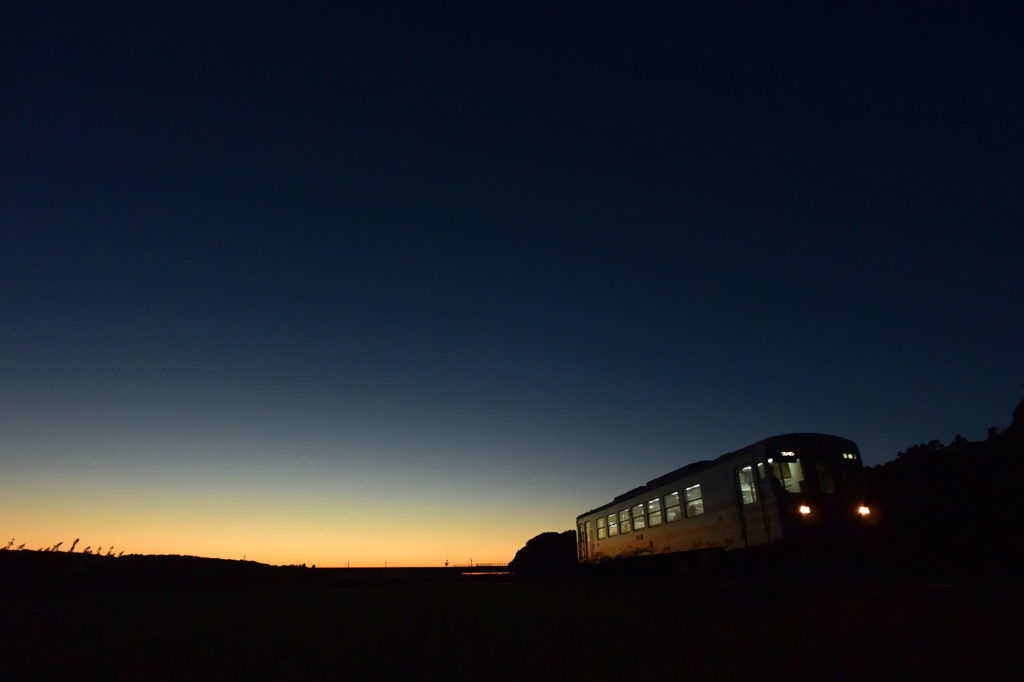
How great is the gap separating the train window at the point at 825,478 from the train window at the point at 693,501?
334 centimetres

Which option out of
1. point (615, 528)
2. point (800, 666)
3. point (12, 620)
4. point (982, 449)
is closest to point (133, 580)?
point (12, 620)

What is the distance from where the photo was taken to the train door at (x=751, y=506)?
12969 millimetres

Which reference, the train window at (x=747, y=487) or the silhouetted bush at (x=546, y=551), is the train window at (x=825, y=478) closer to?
the train window at (x=747, y=487)

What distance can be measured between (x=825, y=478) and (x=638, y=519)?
7.62 metres

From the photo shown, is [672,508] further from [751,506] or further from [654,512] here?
[751,506]

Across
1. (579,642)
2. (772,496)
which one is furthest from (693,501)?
(579,642)

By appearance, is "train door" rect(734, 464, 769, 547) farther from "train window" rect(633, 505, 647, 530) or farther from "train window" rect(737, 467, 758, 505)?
"train window" rect(633, 505, 647, 530)

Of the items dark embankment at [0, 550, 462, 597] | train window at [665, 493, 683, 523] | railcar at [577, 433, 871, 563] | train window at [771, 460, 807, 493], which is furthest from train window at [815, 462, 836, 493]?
dark embankment at [0, 550, 462, 597]

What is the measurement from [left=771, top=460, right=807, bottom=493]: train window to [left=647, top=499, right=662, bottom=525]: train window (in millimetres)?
5666

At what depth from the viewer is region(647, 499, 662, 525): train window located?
18.0 m

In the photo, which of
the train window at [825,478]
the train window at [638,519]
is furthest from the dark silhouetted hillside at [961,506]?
the train window at [638,519]

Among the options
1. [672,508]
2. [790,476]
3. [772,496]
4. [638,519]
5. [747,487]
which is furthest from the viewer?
[638,519]

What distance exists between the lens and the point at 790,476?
1317 centimetres

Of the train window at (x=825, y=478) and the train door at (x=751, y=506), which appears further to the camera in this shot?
the train window at (x=825, y=478)
